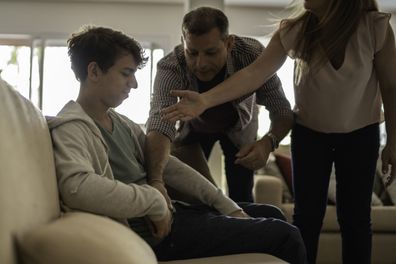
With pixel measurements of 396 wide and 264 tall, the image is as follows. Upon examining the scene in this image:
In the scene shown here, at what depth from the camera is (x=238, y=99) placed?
6.75ft

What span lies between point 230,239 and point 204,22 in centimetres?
76

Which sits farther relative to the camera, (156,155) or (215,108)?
(215,108)

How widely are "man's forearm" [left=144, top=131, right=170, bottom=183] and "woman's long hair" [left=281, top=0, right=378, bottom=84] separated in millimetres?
504

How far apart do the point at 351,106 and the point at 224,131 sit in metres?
0.58

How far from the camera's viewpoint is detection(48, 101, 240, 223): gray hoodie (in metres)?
1.23

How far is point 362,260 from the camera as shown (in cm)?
178

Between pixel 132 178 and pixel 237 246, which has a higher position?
pixel 132 178

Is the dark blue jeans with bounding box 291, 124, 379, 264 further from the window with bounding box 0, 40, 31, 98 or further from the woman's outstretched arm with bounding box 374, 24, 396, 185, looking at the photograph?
the window with bounding box 0, 40, 31, 98

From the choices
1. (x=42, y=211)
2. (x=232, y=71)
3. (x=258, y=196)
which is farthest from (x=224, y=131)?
(x=258, y=196)

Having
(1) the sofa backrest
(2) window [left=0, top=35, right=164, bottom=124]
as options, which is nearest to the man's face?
(1) the sofa backrest

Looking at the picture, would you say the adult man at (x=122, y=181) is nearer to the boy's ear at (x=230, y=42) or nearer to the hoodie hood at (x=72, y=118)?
the hoodie hood at (x=72, y=118)

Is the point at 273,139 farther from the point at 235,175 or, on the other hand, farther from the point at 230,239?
the point at 230,239

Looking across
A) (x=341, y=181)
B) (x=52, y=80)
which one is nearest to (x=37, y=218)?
(x=341, y=181)

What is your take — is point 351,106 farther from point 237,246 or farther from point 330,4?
point 237,246
